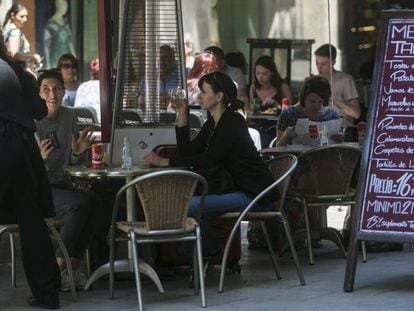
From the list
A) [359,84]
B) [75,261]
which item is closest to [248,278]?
[75,261]

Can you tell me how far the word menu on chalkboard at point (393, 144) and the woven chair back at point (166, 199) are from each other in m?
1.16

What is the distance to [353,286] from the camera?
7.62m

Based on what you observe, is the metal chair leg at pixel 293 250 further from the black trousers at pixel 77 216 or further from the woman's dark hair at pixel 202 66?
the woman's dark hair at pixel 202 66

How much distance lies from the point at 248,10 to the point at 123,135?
7.53 metres

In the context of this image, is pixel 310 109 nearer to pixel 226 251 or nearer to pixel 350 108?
pixel 350 108

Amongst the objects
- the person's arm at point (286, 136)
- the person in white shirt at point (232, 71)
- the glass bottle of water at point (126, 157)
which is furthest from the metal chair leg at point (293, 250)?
the person in white shirt at point (232, 71)

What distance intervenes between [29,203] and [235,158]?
146cm

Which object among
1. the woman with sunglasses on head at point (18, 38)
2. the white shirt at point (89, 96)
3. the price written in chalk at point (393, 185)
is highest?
the woman with sunglasses on head at point (18, 38)

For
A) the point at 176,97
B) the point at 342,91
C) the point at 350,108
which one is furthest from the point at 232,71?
the point at 176,97

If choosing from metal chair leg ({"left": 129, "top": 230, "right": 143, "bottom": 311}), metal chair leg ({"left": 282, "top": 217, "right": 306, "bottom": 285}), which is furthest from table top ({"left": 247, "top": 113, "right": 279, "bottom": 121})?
metal chair leg ({"left": 129, "top": 230, "right": 143, "bottom": 311})

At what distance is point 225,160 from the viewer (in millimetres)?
7770

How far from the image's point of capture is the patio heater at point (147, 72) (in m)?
8.24

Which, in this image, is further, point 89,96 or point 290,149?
point 89,96

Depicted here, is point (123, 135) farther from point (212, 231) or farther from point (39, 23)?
point (39, 23)
